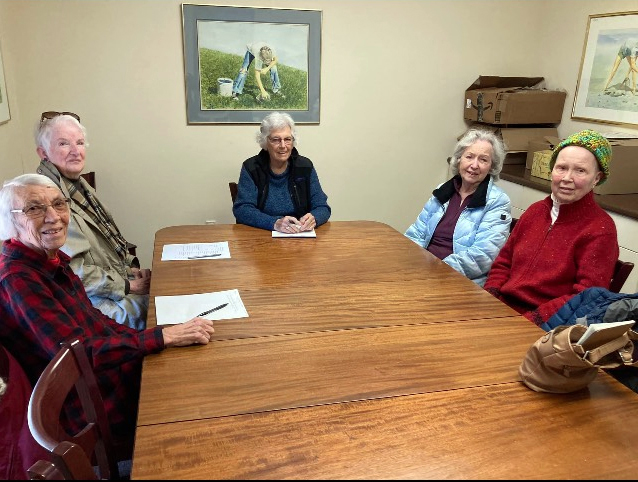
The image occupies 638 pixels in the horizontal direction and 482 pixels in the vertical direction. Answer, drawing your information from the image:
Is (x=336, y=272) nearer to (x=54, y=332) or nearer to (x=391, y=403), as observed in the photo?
(x=391, y=403)

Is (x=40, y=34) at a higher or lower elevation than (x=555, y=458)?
higher

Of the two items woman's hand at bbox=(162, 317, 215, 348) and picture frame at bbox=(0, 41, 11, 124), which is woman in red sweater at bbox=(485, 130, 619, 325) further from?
picture frame at bbox=(0, 41, 11, 124)

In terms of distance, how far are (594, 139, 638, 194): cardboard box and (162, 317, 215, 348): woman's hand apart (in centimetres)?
242

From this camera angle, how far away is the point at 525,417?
3.32 feet

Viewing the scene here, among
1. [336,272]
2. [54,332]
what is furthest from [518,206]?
[54,332]

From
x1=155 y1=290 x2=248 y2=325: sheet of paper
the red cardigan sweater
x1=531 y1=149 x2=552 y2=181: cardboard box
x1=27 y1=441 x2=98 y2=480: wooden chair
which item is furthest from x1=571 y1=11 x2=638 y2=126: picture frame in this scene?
x1=27 y1=441 x2=98 y2=480: wooden chair

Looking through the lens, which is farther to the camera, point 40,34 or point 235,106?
point 235,106

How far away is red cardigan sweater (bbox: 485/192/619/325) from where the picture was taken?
1717mm

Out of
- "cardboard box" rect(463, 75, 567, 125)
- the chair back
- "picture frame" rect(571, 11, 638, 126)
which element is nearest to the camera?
the chair back

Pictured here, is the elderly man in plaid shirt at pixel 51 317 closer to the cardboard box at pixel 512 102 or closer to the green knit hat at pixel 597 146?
the green knit hat at pixel 597 146

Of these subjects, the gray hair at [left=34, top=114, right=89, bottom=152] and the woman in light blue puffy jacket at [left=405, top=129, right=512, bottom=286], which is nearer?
the gray hair at [left=34, top=114, right=89, bottom=152]

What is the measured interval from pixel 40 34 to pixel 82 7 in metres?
0.30

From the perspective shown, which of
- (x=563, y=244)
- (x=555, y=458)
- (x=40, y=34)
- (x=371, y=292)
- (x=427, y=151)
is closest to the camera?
(x=555, y=458)

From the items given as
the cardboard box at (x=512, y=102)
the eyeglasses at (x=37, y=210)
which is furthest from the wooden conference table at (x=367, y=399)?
the cardboard box at (x=512, y=102)
